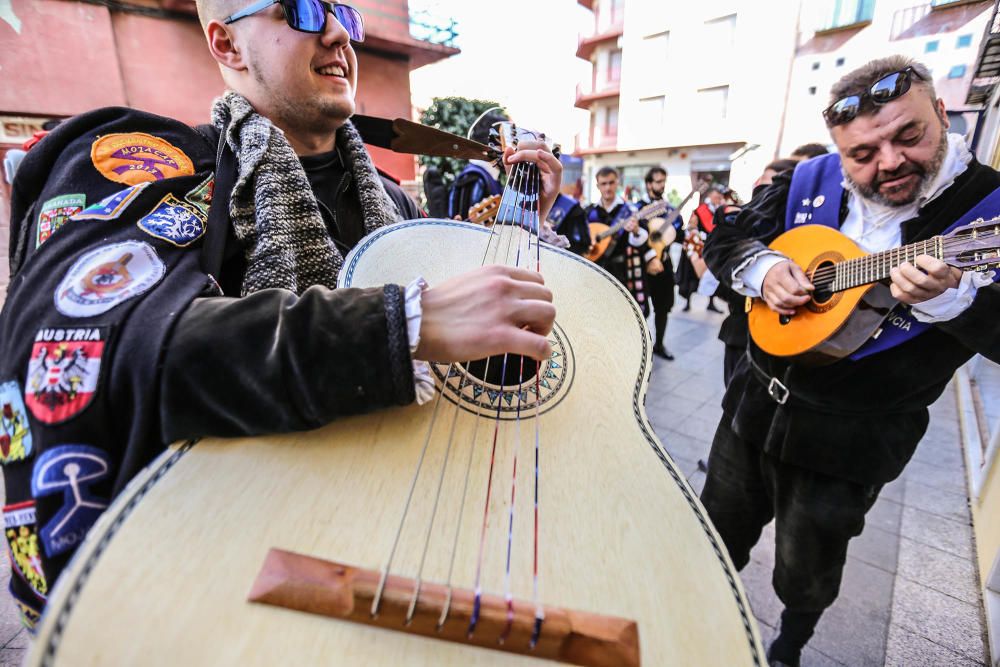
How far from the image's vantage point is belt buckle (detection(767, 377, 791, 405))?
1705 mm

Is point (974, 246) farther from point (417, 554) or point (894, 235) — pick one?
point (417, 554)

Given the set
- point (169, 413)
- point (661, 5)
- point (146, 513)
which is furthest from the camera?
point (661, 5)

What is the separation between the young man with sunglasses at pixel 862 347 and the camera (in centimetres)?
140

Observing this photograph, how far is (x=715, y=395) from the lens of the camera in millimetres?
4504

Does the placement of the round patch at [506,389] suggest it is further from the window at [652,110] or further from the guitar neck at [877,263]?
the window at [652,110]

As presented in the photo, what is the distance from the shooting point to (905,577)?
2314mm

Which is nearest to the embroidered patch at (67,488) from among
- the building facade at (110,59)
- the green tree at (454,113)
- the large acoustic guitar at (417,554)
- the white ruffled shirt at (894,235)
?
the large acoustic guitar at (417,554)

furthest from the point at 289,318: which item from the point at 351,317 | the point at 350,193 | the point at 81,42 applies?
the point at 81,42

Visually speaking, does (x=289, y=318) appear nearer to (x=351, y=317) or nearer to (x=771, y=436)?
(x=351, y=317)

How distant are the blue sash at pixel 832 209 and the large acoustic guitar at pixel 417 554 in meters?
1.19

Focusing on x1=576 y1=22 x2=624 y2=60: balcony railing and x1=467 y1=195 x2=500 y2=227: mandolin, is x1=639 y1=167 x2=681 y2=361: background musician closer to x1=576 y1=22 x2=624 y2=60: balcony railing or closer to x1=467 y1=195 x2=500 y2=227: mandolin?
x1=467 y1=195 x2=500 y2=227: mandolin

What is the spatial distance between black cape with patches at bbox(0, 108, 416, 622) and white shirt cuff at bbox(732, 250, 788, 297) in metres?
1.73

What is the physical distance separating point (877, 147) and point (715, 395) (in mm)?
3360

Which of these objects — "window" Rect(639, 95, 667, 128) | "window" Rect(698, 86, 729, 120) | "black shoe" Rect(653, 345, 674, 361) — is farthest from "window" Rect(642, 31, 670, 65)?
"black shoe" Rect(653, 345, 674, 361)
